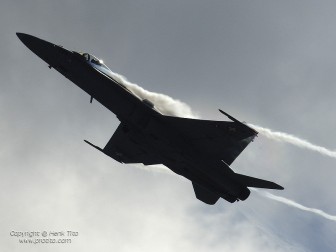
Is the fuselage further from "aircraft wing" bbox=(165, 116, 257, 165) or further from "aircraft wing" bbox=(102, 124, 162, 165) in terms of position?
"aircraft wing" bbox=(102, 124, 162, 165)

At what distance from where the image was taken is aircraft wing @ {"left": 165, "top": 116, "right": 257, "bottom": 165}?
95.5 ft

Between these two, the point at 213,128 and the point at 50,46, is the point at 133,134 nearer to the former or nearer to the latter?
the point at 213,128

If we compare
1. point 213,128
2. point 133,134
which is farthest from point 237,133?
point 133,134

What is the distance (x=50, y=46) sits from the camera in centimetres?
2800

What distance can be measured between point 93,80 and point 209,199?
46.2ft

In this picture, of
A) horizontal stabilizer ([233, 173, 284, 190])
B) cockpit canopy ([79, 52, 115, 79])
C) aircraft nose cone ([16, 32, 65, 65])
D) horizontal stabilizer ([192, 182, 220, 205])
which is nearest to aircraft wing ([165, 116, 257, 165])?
horizontal stabilizer ([233, 173, 284, 190])

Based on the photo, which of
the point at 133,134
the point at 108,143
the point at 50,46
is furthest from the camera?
the point at 108,143

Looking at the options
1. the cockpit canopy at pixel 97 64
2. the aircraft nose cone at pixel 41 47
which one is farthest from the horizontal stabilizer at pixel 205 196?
the aircraft nose cone at pixel 41 47

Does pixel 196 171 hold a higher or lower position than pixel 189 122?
lower

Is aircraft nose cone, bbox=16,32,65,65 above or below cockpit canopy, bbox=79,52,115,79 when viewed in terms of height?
below

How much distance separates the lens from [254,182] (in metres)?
30.5

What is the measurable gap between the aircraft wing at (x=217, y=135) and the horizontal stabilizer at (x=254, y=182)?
51.6 inches

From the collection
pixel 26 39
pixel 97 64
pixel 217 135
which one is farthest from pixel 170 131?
pixel 26 39

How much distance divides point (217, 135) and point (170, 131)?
3236 mm
